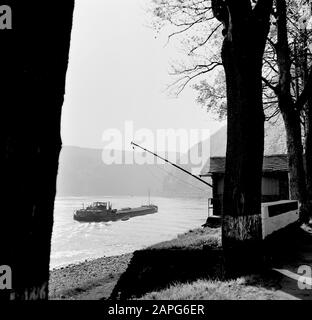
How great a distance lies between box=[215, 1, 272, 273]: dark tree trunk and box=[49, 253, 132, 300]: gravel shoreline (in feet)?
20.2

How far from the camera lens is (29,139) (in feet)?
6.10

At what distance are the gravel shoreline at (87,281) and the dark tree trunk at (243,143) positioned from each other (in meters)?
6.15

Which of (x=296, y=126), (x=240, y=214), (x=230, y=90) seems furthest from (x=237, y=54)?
(x=296, y=126)

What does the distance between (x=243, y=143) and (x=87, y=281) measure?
1202 cm

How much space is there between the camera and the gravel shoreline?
42.9 feet

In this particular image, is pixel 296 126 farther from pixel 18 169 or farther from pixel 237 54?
pixel 18 169

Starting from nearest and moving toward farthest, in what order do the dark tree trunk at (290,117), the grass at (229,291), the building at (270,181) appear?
1. the grass at (229,291)
2. the dark tree trunk at (290,117)
3. the building at (270,181)

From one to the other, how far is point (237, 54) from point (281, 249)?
5.81m

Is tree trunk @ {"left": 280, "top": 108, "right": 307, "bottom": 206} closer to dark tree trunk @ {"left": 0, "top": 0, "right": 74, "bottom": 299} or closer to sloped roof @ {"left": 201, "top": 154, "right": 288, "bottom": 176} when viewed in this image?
sloped roof @ {"left": 201, "top": 154, "right": 288, "bottom": 176}

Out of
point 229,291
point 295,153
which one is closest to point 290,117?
point 295,153

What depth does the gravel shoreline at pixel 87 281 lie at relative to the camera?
13081 mm

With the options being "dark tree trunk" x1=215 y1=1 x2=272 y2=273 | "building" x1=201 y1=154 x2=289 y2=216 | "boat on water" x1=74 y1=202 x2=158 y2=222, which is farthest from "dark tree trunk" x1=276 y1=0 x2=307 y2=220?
"boat on water" x1=74 y1=202 x2=158 y2=222

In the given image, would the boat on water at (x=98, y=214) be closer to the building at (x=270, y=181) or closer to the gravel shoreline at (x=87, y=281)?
the building at (x=270, y=181)

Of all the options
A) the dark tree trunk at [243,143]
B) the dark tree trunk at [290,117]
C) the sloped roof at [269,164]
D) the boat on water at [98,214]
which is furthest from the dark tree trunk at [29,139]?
the boat on water at [98,214]
